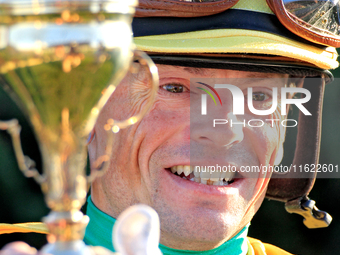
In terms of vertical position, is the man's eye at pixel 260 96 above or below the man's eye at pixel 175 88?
below

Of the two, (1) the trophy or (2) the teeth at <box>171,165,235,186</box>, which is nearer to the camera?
(1) the trophy

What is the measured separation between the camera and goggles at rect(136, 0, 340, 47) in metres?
1.55

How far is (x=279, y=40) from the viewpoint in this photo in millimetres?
1630

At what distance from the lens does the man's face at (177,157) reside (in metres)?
1.67

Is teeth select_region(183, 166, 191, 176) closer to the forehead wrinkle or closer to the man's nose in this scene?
the man's nose

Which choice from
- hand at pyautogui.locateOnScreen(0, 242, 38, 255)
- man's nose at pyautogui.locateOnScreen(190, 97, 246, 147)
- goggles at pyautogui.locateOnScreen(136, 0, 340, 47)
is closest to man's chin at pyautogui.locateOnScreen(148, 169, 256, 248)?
man's nose at pyautogui.locateOnScreen(190, 97, 246, 147)

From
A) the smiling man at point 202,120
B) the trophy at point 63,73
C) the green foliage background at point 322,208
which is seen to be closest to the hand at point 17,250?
the trophy at point 63,73

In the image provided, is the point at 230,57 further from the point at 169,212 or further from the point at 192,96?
the point at 169,212

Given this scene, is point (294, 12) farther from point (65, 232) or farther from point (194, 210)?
point (65, 232)

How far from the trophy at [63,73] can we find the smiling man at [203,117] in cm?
94

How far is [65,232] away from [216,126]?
1.10 m

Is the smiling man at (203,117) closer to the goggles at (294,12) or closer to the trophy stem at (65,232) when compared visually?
the goggles at (294,12)

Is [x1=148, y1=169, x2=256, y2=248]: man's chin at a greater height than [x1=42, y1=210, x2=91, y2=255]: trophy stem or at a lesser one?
lesser

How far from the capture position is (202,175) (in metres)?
1.75
